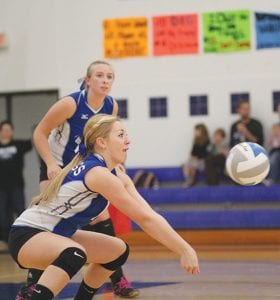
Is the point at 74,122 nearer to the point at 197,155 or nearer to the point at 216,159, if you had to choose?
the point at 216,159

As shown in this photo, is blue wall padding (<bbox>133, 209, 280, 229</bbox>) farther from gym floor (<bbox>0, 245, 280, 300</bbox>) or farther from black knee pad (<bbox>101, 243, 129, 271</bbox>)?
black knee pad (<bbox>101, 243, 129, 271</bbox>)

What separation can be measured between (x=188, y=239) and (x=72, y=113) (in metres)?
4.83

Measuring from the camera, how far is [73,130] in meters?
5.77

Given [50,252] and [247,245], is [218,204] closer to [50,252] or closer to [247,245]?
[247,245]

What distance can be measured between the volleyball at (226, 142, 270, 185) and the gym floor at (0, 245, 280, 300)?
0.79 metres

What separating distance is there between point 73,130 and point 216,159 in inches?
197

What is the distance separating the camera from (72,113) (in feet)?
18.8

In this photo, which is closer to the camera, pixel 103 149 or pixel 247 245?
pixel 103 149

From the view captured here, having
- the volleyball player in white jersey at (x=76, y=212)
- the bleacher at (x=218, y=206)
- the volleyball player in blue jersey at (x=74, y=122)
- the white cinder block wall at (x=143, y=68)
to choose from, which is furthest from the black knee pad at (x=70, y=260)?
the white cinder block wall at (x=143, y=68)

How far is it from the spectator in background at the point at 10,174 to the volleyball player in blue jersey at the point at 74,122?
444 cm

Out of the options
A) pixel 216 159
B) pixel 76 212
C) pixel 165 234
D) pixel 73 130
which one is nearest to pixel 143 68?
pixel 216 159

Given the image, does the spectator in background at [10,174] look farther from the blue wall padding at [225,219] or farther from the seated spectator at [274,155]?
the seated spectator at [274,155]

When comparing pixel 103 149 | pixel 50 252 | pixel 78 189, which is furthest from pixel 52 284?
pixel 103 149

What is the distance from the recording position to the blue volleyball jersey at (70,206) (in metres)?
4.09
